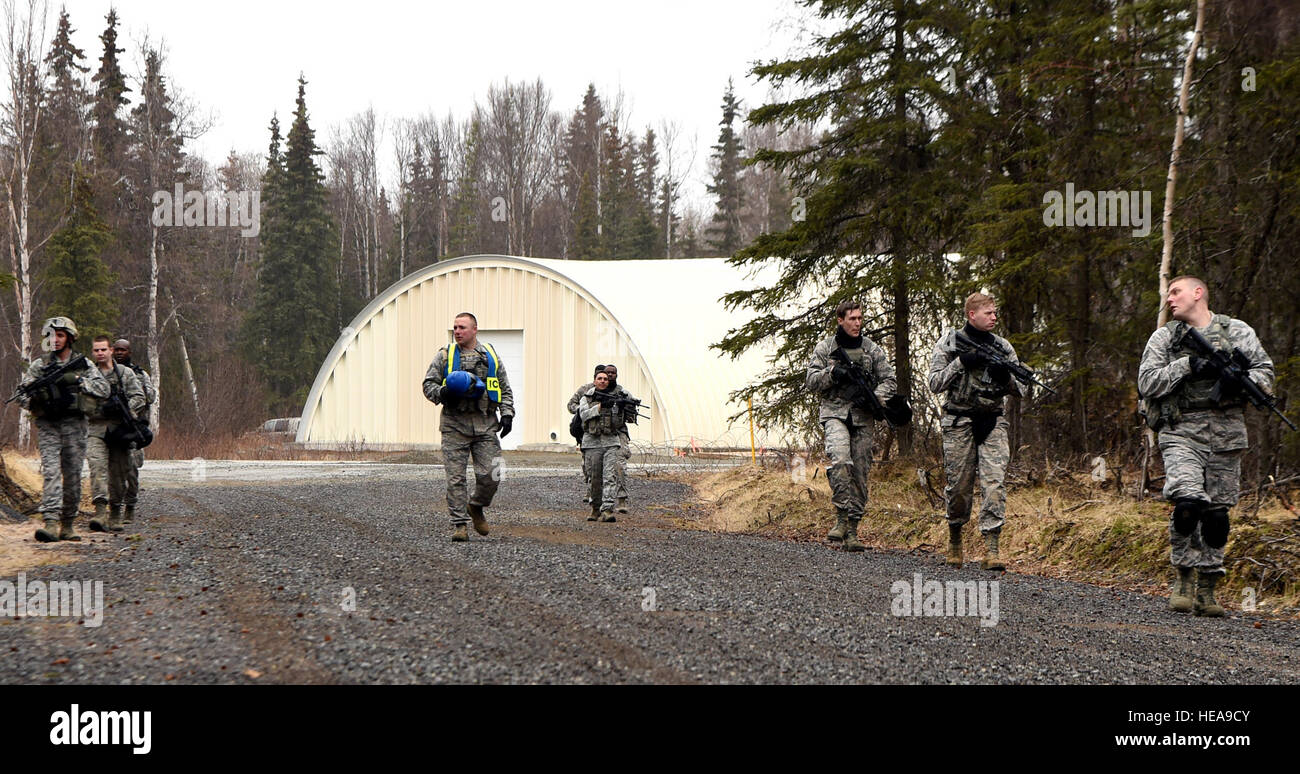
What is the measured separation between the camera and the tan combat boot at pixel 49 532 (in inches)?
349

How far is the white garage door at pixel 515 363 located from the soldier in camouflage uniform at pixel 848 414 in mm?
21547

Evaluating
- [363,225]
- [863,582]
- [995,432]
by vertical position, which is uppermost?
[363,225]

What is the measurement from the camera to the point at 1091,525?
8734mm

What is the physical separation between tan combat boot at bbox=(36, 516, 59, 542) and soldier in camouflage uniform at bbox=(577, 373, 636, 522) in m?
5.53

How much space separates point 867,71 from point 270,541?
936 centimetres

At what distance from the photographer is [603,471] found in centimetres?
1211

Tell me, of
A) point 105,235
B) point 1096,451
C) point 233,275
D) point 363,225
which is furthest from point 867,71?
point 363,225

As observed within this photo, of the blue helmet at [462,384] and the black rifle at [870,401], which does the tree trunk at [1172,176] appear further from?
the blue helmet at [462,384]

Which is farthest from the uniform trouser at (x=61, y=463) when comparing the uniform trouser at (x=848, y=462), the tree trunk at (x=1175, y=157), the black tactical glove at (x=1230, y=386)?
the tree trunk at (x=1175, y=157)

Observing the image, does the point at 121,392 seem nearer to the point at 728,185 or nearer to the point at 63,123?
the point at 63,123

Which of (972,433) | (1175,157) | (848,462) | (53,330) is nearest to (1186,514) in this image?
(972,433)
